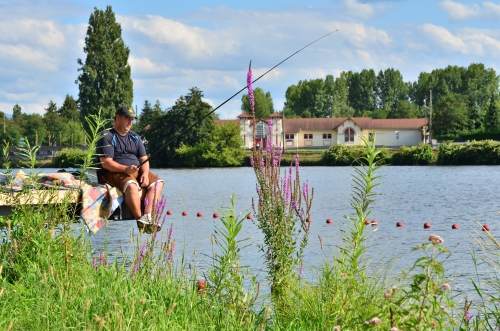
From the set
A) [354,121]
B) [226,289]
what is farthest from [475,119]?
[226,289]

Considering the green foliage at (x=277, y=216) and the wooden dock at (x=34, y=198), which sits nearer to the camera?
the green foliage at (x=277, y=216)

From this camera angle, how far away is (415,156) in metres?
66.3

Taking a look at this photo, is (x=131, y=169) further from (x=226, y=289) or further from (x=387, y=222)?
(x=387, y=222)

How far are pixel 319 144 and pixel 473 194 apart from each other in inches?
3130

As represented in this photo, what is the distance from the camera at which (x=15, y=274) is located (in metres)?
6.02

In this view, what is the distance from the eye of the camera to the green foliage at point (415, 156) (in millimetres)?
65812

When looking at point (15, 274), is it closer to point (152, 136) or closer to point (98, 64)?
point (98, 64)

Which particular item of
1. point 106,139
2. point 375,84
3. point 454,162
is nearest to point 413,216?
point 106,139

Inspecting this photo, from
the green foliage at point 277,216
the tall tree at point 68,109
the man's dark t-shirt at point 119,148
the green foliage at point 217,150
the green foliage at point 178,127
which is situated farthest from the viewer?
the tall tree at point 68,109

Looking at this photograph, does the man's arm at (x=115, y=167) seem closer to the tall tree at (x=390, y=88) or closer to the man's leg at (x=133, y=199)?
the man's leg at (x=133, y=199)

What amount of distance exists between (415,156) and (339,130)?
132 feet

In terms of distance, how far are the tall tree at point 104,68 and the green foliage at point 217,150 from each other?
941cm

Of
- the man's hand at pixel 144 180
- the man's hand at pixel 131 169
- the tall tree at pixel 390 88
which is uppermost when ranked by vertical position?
the tall tree at pixel 390 88

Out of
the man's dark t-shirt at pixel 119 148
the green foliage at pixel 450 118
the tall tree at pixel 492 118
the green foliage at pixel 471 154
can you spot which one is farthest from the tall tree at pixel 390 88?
the man's dark t-shirt at pixel 119 148
